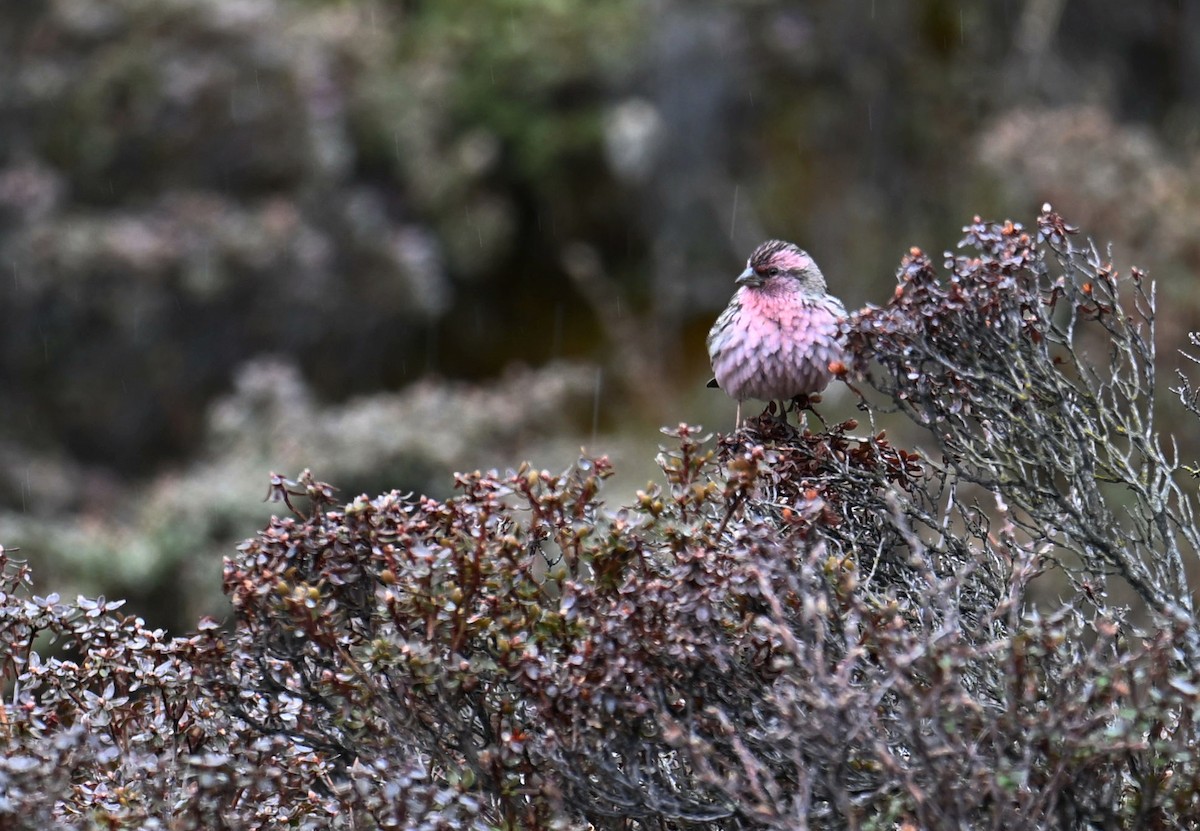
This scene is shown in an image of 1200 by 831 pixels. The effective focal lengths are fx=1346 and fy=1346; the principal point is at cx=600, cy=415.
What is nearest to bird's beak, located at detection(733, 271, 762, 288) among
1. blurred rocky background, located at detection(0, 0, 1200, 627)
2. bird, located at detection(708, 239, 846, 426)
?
bird, located at detection(708, 239, 846, 426)

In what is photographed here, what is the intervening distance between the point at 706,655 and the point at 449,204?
8725 mm

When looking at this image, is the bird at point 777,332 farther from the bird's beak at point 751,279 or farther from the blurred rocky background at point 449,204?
the blurred rocky background at point 449,204

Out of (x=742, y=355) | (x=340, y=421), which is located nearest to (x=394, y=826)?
(x=742, y=355)

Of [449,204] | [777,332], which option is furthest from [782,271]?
[449,204]

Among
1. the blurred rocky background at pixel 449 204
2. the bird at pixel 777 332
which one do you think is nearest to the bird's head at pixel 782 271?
the bird at pixel 777 332

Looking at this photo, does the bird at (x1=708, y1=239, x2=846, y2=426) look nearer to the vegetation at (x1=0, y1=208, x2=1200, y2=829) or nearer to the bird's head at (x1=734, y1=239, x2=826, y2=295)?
the bird's head at (x1=734, y1=239, x2=826, y2=295)

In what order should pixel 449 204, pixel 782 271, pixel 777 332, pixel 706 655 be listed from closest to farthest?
1. pixel 706 655
2. pixel 777 332
3. pixel 782 271
4. pixel 449 204

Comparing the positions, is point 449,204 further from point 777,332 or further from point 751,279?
point 777,332

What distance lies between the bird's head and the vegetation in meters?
0.89

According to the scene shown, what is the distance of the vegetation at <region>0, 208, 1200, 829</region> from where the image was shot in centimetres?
220

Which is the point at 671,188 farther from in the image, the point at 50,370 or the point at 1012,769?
the point at 1012,769

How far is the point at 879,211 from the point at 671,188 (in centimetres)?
181

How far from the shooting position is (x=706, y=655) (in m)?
2.40

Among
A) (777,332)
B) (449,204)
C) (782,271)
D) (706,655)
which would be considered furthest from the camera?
(449,204)
